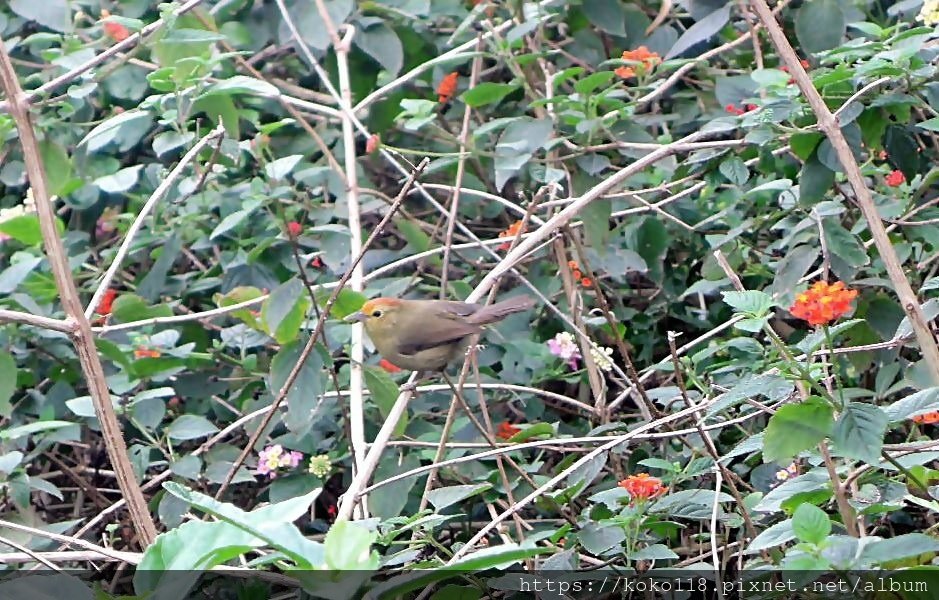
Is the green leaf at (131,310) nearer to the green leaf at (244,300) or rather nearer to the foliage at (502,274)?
the foliage at (502,274)

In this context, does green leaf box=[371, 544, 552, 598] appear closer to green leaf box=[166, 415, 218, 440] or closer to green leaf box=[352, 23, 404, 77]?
green leaf box=[166, 415, 218, 440]

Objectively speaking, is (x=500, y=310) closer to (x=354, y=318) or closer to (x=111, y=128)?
(x=354, y=318)

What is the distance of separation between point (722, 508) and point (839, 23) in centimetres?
160

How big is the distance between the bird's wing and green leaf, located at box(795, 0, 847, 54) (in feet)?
4.08

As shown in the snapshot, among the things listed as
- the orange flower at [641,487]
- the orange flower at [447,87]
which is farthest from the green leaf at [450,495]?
the orange flower at [447,87]

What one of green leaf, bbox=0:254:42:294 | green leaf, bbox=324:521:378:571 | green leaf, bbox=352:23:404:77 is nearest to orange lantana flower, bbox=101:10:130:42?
green leaf, bbox=352:23:404:77

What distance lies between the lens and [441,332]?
314 cm

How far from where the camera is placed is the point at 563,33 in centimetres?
397

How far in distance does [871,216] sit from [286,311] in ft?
4.18

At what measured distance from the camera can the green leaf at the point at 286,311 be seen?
2605 mm

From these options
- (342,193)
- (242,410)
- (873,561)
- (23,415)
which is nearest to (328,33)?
(342,193)

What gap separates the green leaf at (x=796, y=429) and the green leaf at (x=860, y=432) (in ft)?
0.06

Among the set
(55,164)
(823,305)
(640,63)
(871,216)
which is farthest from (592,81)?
(823,305)

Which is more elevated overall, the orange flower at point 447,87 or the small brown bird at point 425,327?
the orange flower at point 447,87
